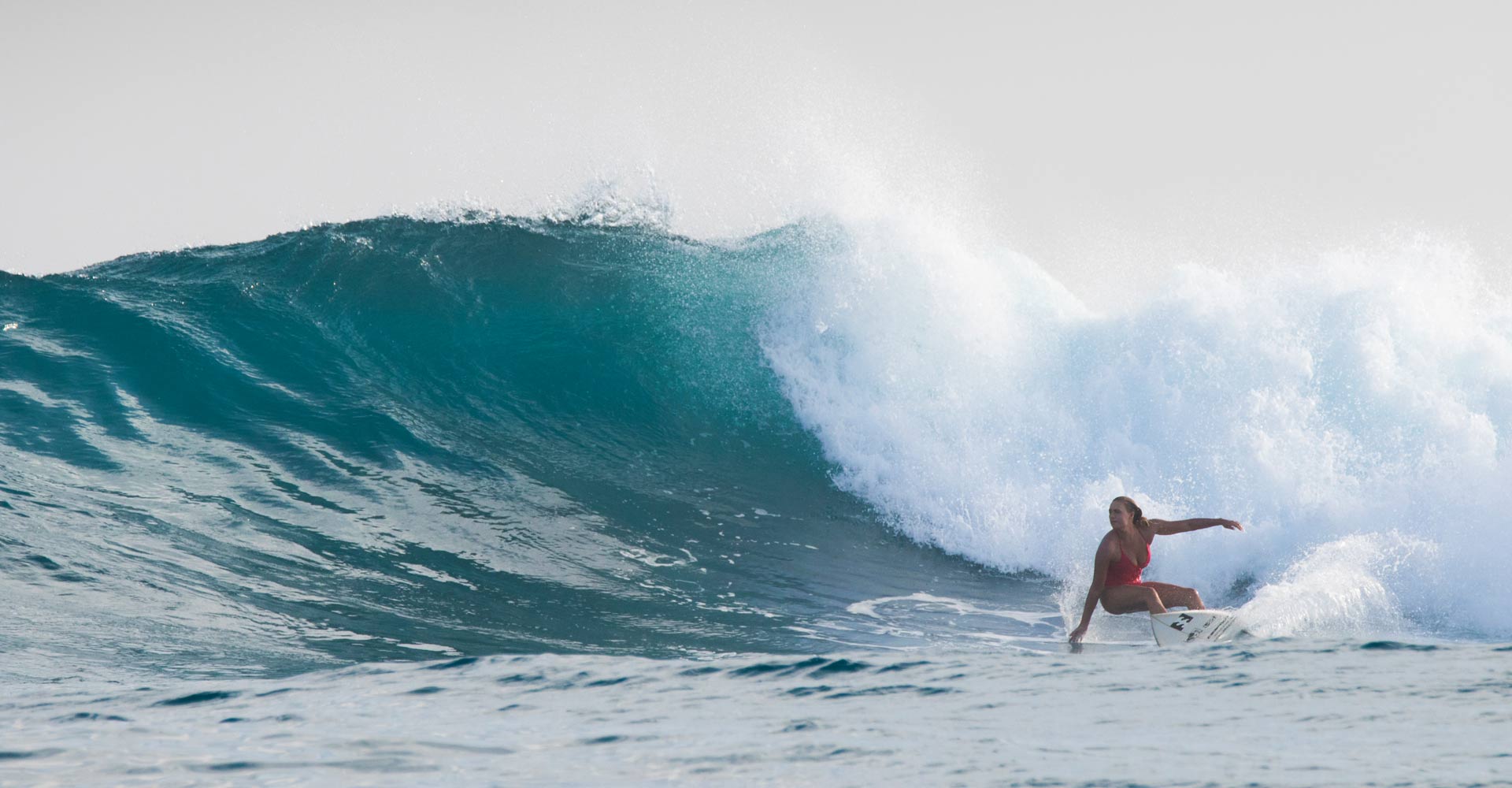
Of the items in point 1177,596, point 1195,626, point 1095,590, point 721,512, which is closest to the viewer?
point 1195,626

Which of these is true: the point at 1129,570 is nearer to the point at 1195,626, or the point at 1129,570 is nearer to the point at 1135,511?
the point at 1135,511

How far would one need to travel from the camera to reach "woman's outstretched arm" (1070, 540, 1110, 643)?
21.0ft

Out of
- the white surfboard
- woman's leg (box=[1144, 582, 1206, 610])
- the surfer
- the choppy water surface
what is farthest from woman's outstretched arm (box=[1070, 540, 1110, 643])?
the choppy water surface

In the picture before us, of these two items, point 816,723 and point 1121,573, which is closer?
point 816,723

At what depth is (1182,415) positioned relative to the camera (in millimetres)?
10453

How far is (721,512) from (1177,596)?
3858 millimetres

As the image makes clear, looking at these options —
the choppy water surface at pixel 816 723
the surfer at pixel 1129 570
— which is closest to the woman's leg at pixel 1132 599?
the surfer at pixel 1129 570

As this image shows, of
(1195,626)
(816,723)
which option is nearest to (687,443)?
(1195,626)

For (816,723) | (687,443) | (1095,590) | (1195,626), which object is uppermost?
(687,443)

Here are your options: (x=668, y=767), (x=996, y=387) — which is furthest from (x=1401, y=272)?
(x=668, y=767)

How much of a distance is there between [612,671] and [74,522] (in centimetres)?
384

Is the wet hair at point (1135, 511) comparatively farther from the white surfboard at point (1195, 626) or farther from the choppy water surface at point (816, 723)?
the choppy water surface at point (816, 723)

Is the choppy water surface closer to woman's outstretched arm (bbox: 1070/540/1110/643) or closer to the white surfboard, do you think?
the white surfboard

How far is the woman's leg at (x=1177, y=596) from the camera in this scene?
6.37m
